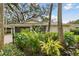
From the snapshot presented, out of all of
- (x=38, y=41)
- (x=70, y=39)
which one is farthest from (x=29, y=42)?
(x=70, y=39)

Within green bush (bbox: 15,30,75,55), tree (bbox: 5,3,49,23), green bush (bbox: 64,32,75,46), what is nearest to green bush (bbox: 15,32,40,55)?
green bush (bbox: 15,30,75,55)

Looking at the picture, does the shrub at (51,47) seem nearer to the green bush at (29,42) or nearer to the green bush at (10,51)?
the green bush at (29,42)

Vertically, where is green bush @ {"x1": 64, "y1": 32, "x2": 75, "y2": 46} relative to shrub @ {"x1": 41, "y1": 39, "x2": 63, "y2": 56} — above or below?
above

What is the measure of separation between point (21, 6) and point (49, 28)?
0.43 metres

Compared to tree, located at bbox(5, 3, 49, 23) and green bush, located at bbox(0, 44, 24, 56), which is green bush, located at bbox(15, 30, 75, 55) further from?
tree, located at bbox(5, 3, 49, 23)

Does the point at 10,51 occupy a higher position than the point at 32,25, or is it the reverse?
the point at 32,25

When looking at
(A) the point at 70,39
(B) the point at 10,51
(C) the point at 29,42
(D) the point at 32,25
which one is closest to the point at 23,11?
(D) the point at 32,25

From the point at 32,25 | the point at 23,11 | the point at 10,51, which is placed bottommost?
the point at 10,51

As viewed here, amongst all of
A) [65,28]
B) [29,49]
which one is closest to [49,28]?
[65,28]

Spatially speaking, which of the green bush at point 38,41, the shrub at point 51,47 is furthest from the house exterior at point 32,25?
the shrub at point 51,47

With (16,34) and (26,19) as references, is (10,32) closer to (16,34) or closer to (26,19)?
(16,34)

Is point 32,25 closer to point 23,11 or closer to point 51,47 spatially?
point 23,11

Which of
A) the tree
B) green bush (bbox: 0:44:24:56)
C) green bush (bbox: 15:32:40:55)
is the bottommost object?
green bush (bbox: 0:44:24:56)

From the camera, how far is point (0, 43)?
2404 millimetres
